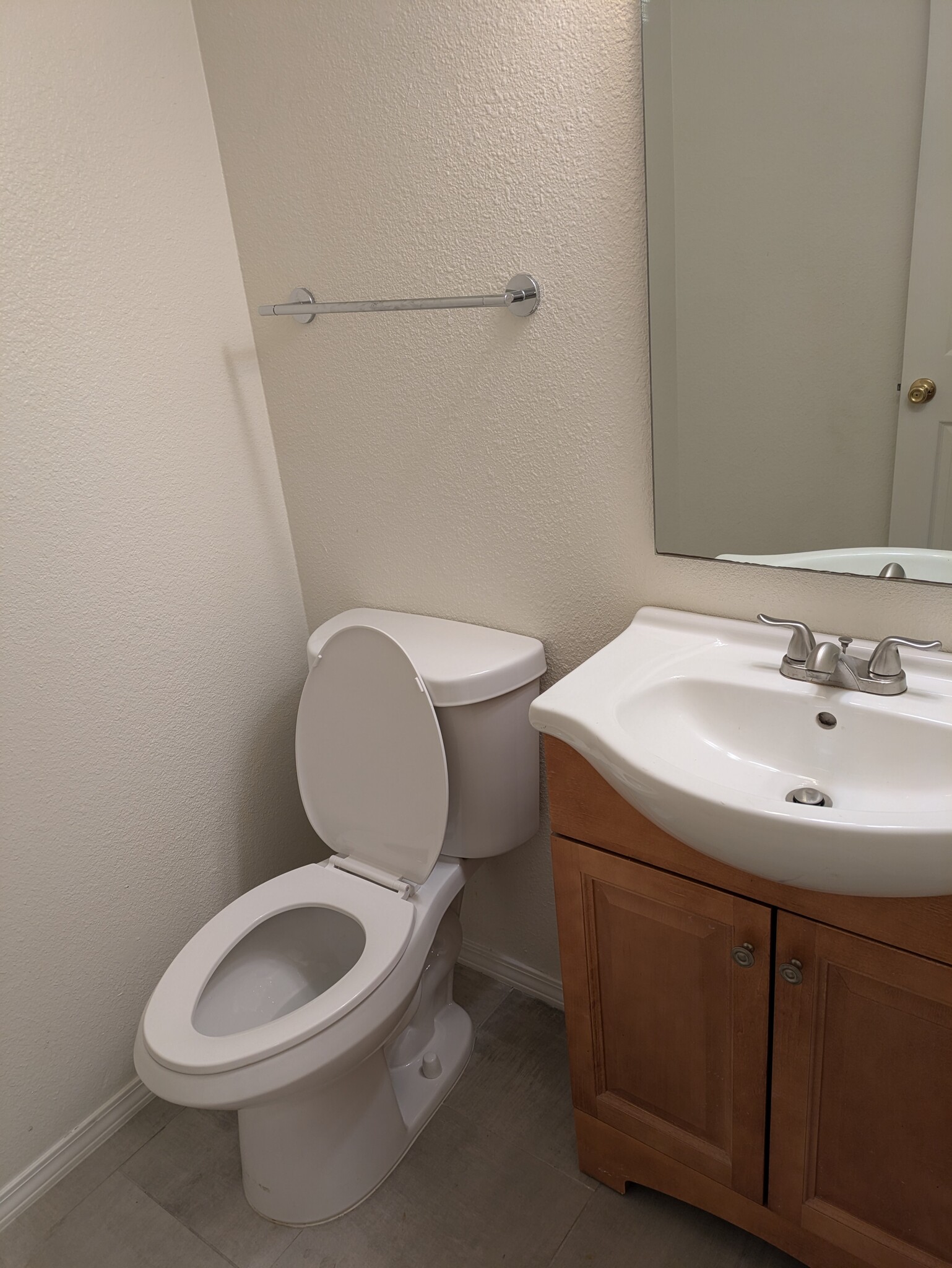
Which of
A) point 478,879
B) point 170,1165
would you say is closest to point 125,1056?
point 170,1165

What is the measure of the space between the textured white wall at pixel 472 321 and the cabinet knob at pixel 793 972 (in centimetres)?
44

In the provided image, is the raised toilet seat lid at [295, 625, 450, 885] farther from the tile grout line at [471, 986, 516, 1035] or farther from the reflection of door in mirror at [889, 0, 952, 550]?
the reflection of door in mirror at [889, 0, 952, 550]

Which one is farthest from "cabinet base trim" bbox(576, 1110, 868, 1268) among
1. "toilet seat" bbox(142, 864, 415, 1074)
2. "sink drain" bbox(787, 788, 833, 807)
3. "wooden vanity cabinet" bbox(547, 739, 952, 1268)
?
"sink drain" bbox(787, 788, 833, 807)

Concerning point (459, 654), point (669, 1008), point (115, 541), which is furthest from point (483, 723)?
point (115, 541)

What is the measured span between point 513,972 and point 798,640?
1048 millimetres

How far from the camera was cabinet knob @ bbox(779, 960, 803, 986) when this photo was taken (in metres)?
1.00

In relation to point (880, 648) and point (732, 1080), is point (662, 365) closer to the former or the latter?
point (880, 648)

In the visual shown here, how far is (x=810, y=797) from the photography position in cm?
103

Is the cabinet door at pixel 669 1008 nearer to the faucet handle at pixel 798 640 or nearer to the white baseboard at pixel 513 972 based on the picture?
the faucet handle at pixel 798 640

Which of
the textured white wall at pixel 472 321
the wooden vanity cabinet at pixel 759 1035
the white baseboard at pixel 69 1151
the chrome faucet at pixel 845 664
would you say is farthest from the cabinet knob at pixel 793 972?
the white baseboard at pixel 69 1151

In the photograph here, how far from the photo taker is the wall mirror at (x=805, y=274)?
38.5 inches

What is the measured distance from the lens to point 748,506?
1196 mm

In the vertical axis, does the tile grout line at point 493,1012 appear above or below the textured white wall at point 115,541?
below

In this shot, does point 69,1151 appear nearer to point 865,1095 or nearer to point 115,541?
point 115,541
